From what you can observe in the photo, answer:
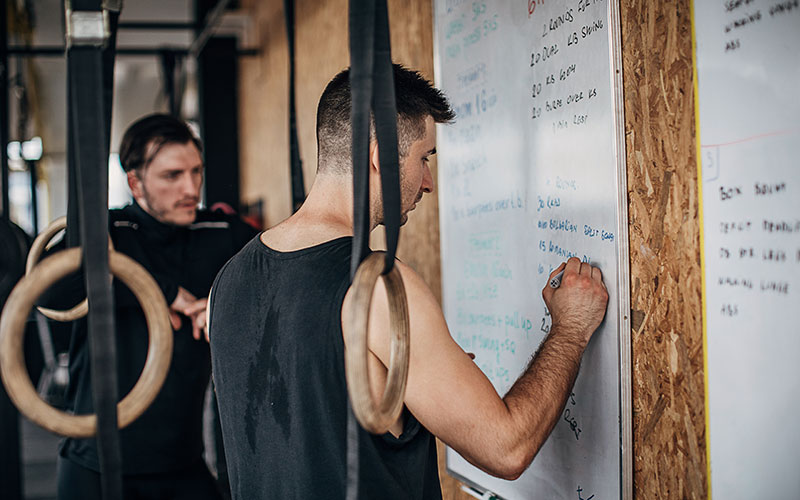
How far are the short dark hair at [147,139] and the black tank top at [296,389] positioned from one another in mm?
1182

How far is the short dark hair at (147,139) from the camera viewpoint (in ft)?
7.47

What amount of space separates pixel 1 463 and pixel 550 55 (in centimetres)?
240

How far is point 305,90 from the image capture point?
361 centimetres

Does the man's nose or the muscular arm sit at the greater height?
the man's nose

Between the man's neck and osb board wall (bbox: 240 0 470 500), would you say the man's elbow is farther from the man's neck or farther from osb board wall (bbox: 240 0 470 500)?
osb board wall (bbox: 240 0 470 500)

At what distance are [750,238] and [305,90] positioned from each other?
112 inches

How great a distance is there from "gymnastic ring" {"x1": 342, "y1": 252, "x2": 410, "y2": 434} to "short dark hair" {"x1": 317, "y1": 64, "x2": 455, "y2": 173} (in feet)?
1.21

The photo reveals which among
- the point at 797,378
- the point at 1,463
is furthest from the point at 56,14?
the point at 797,378

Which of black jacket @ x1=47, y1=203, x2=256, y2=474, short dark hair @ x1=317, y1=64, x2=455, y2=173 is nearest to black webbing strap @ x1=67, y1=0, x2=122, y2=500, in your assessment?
short dark hair @ x1=317, y1=64, x2=455, y2=173

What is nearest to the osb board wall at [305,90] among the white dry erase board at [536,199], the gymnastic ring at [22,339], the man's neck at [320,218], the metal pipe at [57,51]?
Result: the white dry erase board at [536,199]

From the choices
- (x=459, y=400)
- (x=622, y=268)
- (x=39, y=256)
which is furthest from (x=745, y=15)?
(x=39, y=256)

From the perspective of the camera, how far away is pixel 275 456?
1.16 m

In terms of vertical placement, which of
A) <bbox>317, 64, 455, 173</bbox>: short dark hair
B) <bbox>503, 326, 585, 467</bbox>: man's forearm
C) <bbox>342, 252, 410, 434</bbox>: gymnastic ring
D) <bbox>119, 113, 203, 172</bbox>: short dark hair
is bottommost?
<bbox>503, 326, 585, 467</bbox>: man's forearm

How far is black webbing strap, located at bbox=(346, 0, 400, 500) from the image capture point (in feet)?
2.85
